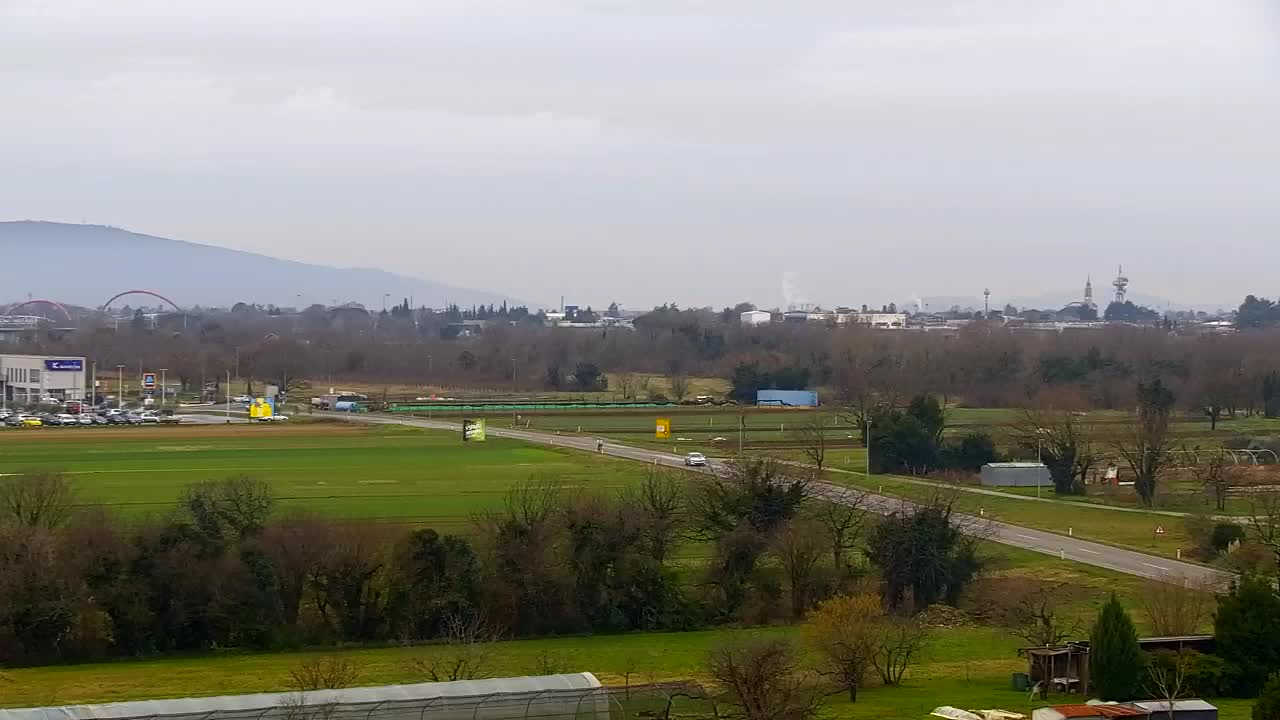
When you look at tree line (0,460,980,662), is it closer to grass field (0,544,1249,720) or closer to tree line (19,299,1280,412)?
grass field (0,544,1249,720)

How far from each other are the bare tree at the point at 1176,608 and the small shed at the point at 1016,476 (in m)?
18.8

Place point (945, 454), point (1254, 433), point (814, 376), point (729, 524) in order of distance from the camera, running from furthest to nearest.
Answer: point (814, 376) → point (1254, 433) → point (945, 454) → point (729, 524)

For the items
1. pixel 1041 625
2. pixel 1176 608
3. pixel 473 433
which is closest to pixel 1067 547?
pixel 1176 608

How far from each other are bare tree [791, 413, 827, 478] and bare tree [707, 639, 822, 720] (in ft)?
60.2

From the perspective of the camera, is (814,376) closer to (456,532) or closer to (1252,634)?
(456,532)

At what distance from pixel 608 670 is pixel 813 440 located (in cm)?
3038

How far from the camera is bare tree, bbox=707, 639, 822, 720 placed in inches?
709

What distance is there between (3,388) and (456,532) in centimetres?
5517

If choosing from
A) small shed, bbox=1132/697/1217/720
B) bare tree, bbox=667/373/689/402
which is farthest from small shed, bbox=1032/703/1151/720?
bare tree, bbox=667/373/689/402

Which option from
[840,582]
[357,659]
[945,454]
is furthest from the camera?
[945,454]

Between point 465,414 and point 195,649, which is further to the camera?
point 465,414

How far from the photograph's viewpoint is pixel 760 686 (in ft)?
59.8

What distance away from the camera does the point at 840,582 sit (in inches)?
1110

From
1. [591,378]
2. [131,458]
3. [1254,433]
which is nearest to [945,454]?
[1254,433]
